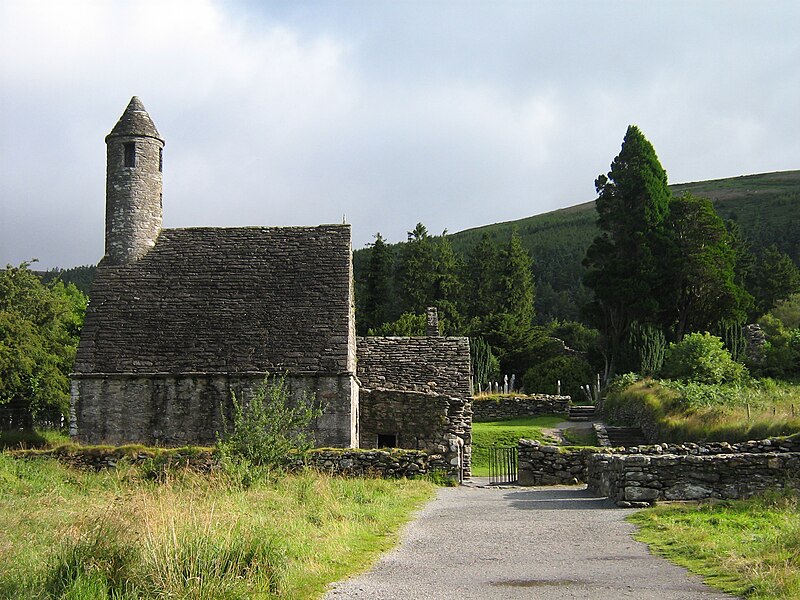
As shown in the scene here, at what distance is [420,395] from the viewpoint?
95.5ft

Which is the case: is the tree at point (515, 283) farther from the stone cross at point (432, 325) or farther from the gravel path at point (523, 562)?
the gravel path at point (523, 562)

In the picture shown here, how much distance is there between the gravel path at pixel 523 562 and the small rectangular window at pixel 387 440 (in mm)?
12209

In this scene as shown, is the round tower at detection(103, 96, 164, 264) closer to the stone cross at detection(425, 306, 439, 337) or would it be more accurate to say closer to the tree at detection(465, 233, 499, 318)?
the stone cross at detection(425, 306, 439, 337)

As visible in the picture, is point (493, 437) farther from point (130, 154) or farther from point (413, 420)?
point (130, 154)

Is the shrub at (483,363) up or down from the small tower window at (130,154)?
down

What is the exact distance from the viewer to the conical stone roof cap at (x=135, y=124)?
3259cm

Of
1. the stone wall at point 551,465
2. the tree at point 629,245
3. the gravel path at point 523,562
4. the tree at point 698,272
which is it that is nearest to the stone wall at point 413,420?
the stone wall at point 551,465

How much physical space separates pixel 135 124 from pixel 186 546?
26254mm

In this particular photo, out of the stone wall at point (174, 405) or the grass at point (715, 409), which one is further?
the stone wall at point (174, 405)

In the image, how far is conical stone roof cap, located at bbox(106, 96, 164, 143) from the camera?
3259 cm

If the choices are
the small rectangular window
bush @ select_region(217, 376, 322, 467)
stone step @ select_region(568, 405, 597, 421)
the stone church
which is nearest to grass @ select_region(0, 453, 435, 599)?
bush @ select_region(217, 376, 322, 467)

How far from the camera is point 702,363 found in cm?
3738

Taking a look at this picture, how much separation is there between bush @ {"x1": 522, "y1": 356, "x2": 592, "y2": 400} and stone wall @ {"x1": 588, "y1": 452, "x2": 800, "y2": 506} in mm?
36995

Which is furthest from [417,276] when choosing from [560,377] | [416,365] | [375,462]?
[375,462]
